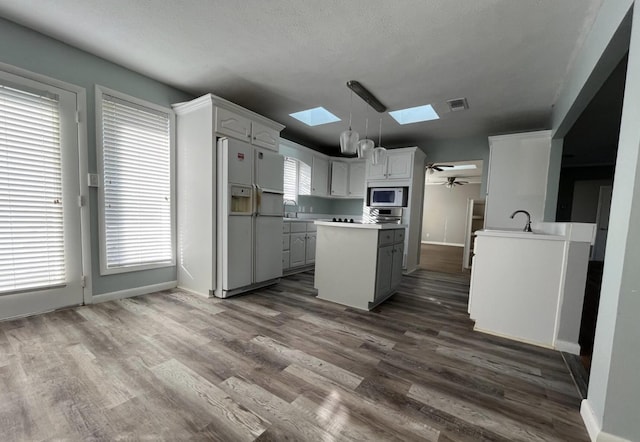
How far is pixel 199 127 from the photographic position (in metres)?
2.96

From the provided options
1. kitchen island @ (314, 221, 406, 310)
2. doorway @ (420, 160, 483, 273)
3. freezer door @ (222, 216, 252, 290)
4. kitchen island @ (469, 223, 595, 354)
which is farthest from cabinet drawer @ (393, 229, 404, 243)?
doorway @ (420, 160, 483, 273)

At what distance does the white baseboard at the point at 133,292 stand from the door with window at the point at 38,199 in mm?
158

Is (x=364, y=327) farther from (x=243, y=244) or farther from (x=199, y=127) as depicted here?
(x=199, y=127)

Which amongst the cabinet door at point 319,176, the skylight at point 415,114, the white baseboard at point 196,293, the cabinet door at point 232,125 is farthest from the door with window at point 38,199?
the skylight at point 415,114

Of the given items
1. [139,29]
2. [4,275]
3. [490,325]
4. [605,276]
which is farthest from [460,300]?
[4,275]

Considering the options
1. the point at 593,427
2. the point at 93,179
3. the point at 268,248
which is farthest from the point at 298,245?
the point at 593,427

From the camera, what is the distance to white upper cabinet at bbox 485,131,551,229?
3.40 m

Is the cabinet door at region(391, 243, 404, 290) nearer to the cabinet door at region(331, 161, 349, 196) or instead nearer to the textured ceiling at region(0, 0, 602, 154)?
the textured ceiling at region(0, 0, 602, 154)

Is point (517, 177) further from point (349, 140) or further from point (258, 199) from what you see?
point (258, 199)

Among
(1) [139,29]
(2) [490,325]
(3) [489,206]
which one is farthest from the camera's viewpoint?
(3) [489,206]

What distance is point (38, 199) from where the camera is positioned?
2295mm

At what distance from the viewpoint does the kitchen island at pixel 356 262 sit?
8.99ft

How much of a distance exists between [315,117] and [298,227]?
75.2 inches

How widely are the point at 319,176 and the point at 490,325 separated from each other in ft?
13.1
